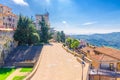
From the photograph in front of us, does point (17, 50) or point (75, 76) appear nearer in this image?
point (75, 76)

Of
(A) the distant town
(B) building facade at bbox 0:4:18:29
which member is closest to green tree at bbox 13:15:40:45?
(A) the distant town

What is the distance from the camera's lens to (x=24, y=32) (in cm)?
4812

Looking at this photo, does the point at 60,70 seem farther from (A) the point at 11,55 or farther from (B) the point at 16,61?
(A) the point at 11,55

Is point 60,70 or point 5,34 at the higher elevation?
point 5,34

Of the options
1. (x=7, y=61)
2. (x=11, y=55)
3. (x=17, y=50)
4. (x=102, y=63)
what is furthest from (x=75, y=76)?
(x=17, y=50)

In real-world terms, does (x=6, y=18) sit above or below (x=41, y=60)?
above

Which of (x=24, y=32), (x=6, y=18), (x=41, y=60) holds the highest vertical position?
(x=6, y=18)

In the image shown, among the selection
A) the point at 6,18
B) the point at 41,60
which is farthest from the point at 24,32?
the point at 41,60

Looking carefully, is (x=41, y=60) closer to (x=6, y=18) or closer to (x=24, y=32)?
(x=24, y=32)

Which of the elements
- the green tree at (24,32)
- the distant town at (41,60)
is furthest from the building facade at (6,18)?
the green tree at (24,32)

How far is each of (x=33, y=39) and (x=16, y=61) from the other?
15617mm

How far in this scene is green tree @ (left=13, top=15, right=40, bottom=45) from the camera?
47.4 metres

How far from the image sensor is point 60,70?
2617 centimetres

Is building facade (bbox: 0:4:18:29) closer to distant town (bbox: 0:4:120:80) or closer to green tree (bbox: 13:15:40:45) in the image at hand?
distant town (bbox: 0:4:120:80)
